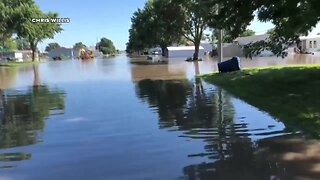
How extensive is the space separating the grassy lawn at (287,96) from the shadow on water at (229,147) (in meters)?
0.89

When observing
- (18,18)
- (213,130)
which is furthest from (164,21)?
(213,130)

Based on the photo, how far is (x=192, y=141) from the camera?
28.2ft

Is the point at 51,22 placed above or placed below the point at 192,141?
above

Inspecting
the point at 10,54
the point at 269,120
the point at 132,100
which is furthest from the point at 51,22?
the point at 269,120

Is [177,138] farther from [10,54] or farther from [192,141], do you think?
[10,54]

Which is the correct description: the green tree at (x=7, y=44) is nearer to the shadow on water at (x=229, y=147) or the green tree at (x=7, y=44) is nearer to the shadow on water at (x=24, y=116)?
the shadow on water at (x=24, y=116)

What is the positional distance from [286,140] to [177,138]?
2051 mm

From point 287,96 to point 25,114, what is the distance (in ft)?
25.0

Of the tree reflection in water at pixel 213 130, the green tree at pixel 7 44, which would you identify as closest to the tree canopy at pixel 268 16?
the tree reflection in water at pixel 213 130

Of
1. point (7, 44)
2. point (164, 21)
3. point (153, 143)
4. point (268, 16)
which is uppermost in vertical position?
point (164, 21)

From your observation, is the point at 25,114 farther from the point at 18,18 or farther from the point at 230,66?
the point at 18,18

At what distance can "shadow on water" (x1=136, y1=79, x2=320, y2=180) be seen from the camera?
6355 millimetres

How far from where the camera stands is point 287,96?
43.8 ft

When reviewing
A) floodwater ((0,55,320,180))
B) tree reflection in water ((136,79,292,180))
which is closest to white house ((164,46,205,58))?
tree reflection in water ((136,79,292,180))
